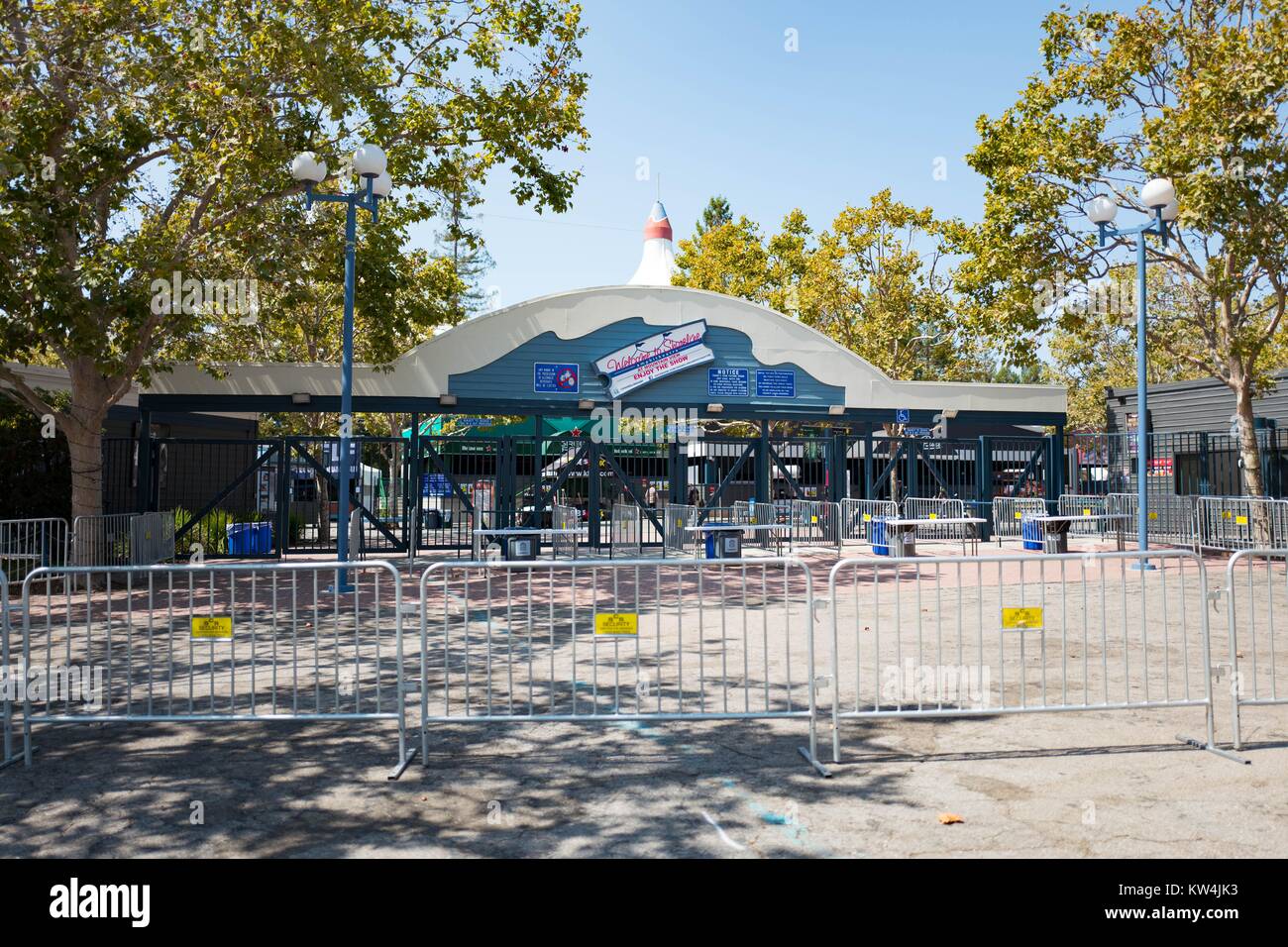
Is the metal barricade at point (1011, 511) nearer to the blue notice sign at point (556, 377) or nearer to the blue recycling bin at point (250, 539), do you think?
the blue notice sign at point (556, 377)

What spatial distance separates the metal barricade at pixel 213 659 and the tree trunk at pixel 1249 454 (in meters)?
17.3

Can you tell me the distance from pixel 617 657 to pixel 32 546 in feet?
41.1

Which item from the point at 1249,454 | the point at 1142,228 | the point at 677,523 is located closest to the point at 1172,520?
the point at 1249,454

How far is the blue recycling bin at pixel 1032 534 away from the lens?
828 inches

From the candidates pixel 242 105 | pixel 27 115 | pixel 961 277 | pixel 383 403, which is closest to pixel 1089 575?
pixel 961 277

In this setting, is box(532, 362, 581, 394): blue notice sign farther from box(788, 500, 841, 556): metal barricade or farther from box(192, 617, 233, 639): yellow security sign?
box(192, 617, 233, 639): yellow security sign

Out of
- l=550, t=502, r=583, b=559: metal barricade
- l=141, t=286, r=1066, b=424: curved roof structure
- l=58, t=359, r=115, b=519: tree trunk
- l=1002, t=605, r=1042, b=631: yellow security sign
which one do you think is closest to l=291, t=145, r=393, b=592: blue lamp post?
l=58, t=359, r=115, b=519: tree trunk

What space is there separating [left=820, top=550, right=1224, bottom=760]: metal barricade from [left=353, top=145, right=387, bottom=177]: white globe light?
26.5 ft

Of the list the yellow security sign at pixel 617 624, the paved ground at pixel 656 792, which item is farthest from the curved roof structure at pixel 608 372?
the yellow security sign at pixel 617 624

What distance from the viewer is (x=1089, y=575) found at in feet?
53.4

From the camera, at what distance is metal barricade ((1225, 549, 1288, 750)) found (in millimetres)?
5969
